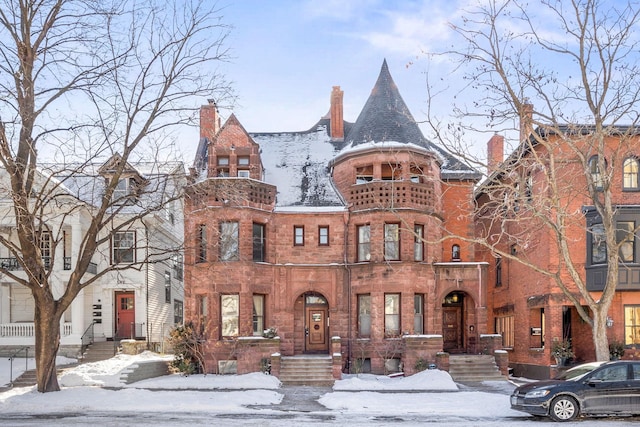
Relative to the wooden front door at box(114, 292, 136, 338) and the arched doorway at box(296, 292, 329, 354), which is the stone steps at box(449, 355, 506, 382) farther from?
the wooden front door at box(114, 292, 136, 338)

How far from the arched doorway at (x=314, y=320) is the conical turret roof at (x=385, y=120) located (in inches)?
297

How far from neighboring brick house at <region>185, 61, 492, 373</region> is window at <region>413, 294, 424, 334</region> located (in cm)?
6

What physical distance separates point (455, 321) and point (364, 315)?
5.30 m

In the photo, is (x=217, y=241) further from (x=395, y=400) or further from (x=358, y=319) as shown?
(x=395, y=400)

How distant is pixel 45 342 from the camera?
20156 mm

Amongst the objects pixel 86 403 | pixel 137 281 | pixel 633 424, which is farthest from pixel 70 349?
pixel 633 424

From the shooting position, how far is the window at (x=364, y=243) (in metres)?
29.5

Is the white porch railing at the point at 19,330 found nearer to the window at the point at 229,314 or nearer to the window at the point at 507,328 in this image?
the window at the point at 229,314

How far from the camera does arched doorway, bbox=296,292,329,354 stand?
30250 mm

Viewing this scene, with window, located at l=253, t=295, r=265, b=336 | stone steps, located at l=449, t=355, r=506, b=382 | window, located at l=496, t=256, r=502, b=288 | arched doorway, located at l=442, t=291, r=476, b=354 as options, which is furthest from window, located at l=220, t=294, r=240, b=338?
window, located at l=496, t=256, r=502, b=288

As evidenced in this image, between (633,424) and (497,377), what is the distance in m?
12.1

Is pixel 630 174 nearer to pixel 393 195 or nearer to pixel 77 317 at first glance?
pixel 393 195

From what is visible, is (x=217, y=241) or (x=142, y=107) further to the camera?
(x=217, y=241)

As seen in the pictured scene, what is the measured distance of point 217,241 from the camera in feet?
91.3
